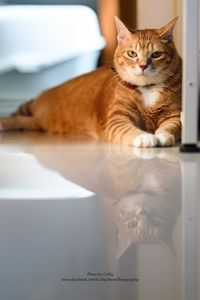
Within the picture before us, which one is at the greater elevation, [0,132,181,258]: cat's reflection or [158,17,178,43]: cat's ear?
[158,17,178,43]: cat's ear

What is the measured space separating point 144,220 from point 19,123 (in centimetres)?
158

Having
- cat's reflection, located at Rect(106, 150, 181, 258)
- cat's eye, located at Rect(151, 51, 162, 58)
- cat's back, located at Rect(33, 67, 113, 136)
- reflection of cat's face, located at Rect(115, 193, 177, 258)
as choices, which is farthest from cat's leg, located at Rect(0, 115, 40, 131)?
reflection of cat's face, located at Rect(115, 193, 177, 258)

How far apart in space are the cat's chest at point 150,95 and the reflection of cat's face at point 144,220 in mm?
848

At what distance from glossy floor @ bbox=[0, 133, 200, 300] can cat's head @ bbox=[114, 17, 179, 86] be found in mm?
392

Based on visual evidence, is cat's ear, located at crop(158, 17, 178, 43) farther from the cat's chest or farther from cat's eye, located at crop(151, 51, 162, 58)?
the cat's chest

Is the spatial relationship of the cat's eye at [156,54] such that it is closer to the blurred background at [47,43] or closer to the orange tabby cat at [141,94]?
the orange tabby cat at [141,94]

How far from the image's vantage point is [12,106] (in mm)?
3123

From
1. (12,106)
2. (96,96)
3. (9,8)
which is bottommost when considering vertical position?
(12,106)

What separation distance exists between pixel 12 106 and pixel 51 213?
2083 millimetres

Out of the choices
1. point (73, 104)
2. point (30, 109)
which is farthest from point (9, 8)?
point (73, 104)

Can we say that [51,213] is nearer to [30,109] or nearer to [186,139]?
[186,139]

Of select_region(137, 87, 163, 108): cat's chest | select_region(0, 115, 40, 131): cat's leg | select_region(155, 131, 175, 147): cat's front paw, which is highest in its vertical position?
select_region(137, 87, 163, 108): cat's chest

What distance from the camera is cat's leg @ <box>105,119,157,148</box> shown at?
6.09ft

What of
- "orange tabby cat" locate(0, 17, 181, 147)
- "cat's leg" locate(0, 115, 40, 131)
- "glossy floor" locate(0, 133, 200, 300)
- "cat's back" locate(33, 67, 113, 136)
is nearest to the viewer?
"glossy floor" locate(0, 133, 200, 300)
